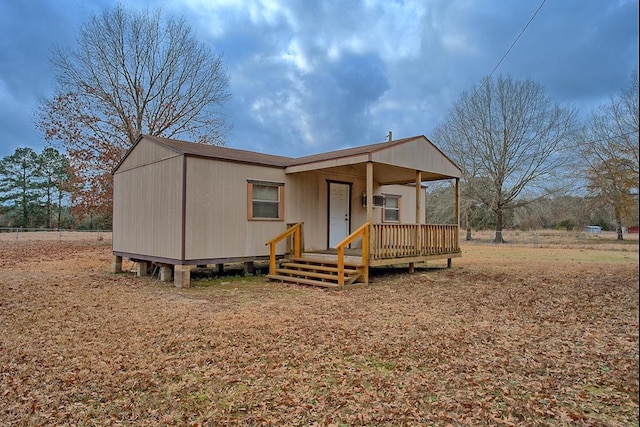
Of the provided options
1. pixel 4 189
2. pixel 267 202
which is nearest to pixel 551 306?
pixel 267 202

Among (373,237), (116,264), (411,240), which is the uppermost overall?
(373,237)

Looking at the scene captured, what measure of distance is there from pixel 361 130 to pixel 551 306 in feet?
57.7

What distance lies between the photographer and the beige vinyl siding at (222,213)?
8484mm

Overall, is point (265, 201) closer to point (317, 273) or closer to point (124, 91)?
point (317, 273)

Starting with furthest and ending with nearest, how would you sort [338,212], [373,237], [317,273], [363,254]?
[338,212] < [317,273] < [373,237] < [363,254]

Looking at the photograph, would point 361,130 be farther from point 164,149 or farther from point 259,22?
point 164,149

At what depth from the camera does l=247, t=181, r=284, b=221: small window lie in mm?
9500

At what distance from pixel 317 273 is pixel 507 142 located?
20.3 metres

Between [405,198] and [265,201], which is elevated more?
[405,198]

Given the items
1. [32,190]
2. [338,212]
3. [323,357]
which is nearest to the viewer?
[323,357]

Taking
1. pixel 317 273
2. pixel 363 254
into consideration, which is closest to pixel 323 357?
pixel 363 254

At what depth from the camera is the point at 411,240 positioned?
9.65m

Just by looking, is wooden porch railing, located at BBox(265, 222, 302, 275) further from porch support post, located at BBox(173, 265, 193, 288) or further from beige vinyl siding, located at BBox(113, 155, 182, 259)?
beige vinyl siding, located at BBox(113, 155, 182, 259)

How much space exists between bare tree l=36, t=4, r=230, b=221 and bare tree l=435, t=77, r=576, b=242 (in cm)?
1513
